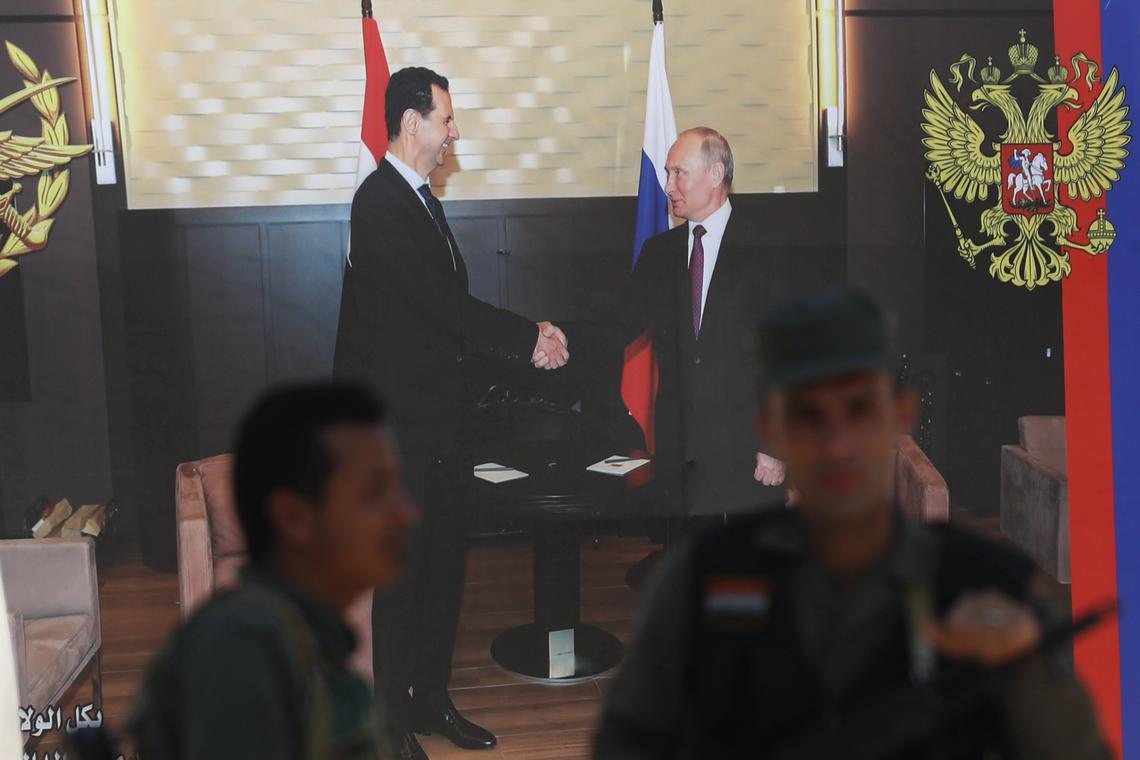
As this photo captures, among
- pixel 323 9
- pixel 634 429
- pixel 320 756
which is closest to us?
pixel 320 756

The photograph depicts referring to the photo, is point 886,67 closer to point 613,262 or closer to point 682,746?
point 613,262

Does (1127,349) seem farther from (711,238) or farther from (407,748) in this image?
(407,748)

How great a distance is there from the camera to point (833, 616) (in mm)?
1060

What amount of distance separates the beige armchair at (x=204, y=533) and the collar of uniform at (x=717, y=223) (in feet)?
4.88

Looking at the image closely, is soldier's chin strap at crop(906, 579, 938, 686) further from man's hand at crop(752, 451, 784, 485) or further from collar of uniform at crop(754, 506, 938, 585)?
man's hand at crop(752, 451, 784, 485)

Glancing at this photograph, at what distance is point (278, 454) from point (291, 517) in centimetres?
6

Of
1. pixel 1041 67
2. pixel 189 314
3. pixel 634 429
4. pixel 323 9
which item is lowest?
pixel 634 429

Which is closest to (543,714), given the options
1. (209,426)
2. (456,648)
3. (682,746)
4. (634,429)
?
(456,648)

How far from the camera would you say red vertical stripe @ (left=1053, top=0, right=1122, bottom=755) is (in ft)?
11.3

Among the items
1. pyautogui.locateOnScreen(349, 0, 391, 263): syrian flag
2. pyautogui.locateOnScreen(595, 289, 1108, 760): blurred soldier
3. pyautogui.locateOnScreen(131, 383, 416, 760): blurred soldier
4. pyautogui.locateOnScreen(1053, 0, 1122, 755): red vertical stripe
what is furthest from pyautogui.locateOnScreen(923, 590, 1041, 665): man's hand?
pyautogui.locateOnScreen(1053, 0, 1122, 755): red vertical stripe

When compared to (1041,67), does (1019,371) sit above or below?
below

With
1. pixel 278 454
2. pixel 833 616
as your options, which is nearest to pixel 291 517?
pixel 278 454

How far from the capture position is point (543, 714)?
3357 mm

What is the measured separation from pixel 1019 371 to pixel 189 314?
2447 millimetres
